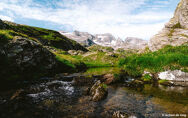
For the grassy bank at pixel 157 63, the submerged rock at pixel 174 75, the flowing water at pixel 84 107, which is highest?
the grassy bank at pixel 157 63

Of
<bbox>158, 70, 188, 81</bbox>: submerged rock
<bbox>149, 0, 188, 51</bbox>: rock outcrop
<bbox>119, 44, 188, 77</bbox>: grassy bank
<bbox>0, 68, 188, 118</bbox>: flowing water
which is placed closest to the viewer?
<bbox>0, 68, 188, 118</bbox>: flowing water

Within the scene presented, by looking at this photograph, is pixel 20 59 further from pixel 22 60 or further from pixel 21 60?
pixel 22 60

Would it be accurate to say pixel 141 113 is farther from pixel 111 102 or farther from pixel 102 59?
pixel 102 59

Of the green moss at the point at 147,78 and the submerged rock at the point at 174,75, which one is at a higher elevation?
the submerged rock at the point at 174,75

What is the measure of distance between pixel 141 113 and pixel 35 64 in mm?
27691

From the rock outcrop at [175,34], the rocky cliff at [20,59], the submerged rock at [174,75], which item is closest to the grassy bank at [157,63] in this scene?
the submerged rock at [174,75]

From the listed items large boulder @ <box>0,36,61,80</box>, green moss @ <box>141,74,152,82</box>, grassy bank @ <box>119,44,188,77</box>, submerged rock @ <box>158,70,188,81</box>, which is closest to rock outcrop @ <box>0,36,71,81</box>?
large boulder @ <box>0,36,61,80</box>

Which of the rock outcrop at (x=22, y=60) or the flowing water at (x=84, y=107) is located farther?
the rock outcrop at (x=22, y=60)

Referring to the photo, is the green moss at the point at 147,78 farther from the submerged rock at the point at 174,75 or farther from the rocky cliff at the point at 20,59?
the rocky cliff at the point at 20,59

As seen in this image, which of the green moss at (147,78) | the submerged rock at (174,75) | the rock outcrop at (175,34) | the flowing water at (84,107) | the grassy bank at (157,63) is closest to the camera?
the flowing water at (84,107)

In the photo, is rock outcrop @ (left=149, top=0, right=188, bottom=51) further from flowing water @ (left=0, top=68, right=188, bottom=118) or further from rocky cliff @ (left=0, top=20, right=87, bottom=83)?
rocky cliff @ (left=0, top=20, right=87, bottom=83)

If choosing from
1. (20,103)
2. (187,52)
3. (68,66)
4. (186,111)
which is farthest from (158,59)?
(68,66)

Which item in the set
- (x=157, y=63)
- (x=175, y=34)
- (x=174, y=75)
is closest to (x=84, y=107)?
(x=174, y=75)

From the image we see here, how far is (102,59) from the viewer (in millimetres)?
99500
